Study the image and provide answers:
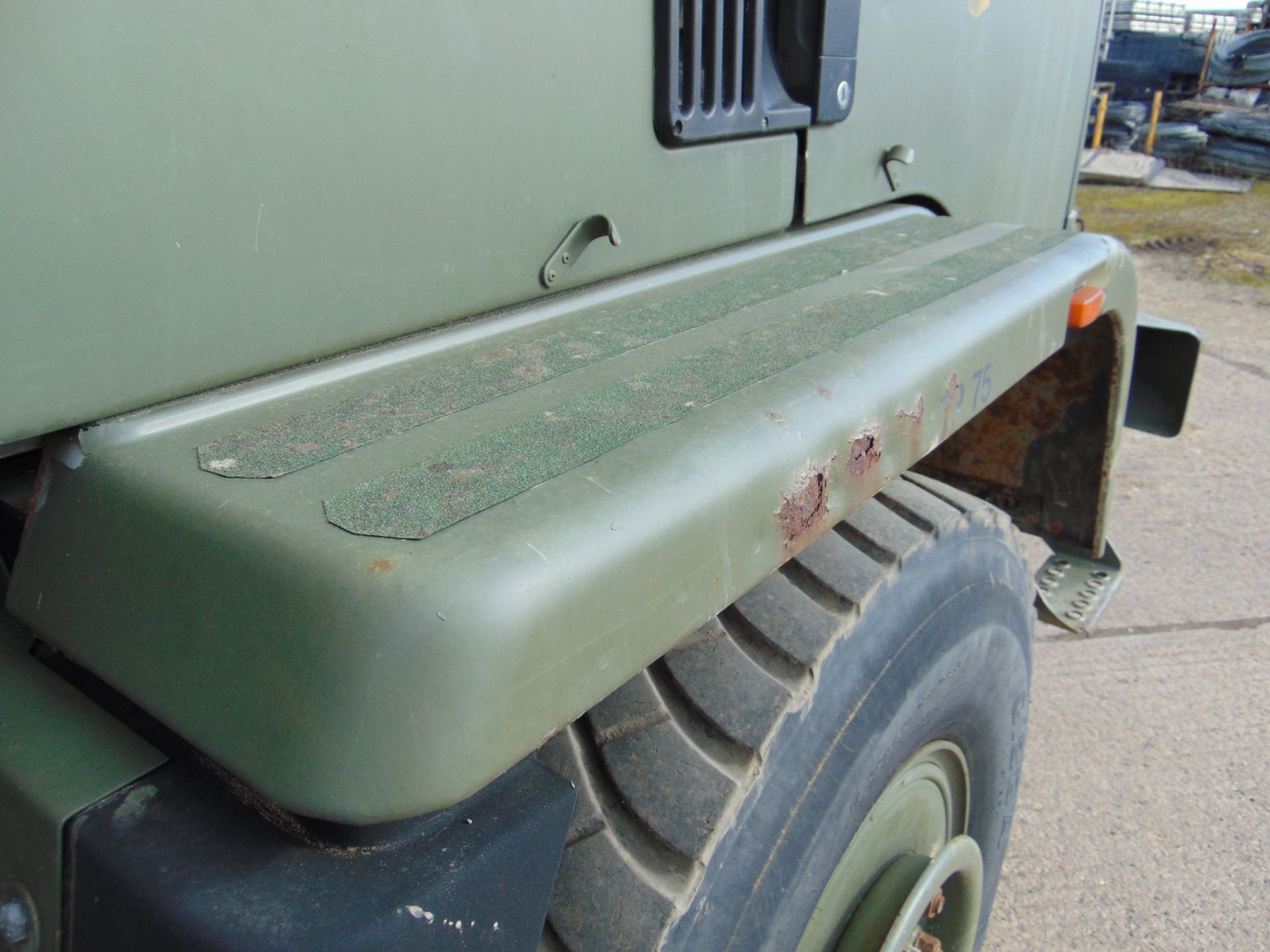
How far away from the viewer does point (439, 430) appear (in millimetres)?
855

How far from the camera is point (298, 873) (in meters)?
0.68

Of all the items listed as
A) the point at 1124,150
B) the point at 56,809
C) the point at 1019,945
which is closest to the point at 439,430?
the point at 56,809

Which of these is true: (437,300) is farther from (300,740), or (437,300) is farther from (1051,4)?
(1051,4)

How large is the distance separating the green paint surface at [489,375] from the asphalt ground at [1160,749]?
4.86 feet

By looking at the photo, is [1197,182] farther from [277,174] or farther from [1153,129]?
[277,174]

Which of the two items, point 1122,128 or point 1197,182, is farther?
point 1122,128

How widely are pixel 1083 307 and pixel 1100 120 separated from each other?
40.1 ft

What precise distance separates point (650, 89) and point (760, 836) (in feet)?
2.83

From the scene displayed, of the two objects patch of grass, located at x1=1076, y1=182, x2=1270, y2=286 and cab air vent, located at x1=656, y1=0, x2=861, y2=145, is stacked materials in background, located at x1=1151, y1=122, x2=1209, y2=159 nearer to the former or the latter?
patch of grass, located at x1=1076, y1=182, x2=1270, y2=286

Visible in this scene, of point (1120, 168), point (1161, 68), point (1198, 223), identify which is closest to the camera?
point (1198, 223)

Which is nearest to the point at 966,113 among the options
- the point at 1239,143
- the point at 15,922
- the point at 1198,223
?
the point at 15,922

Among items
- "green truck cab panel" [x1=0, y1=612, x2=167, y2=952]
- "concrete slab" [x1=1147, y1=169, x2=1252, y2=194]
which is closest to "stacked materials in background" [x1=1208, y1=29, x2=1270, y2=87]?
"concrete slab" [x1=1147, y1=169, x2=1252, y2=194]

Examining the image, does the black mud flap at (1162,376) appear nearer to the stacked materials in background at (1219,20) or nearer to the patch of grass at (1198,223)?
A: the patch of grass at (1198,223)

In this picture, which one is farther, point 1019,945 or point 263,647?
point 1019,945
